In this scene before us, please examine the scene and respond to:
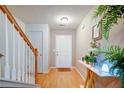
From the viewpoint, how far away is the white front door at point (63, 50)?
832cm

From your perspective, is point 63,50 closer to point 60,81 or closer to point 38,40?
point 38,40

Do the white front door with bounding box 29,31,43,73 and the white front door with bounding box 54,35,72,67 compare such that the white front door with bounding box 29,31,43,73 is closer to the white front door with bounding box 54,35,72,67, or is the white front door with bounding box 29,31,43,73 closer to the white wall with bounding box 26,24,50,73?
the white wall with bounding box 26,24,50,73

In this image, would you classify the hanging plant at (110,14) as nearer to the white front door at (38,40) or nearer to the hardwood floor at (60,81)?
the hardwood floor at (60,81)

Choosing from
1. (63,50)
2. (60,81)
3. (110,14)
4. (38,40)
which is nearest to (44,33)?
(38,40)

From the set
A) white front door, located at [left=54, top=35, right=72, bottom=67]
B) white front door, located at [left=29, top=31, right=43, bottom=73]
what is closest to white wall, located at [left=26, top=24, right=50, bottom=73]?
white front door, located at [left=29, top=31, right=43, bottom=73]

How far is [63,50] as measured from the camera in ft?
27.4

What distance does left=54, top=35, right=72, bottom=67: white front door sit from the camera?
8320 mm

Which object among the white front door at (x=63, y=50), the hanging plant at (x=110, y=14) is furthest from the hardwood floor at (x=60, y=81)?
the hanging plant at (x=110, y=14)

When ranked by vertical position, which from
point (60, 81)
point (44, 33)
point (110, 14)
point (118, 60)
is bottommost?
point (60, 81)

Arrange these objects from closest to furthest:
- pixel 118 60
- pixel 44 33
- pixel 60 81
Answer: pixel 118 60 < pixel 60 81 < pixel 44 33

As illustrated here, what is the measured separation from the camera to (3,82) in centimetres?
183
